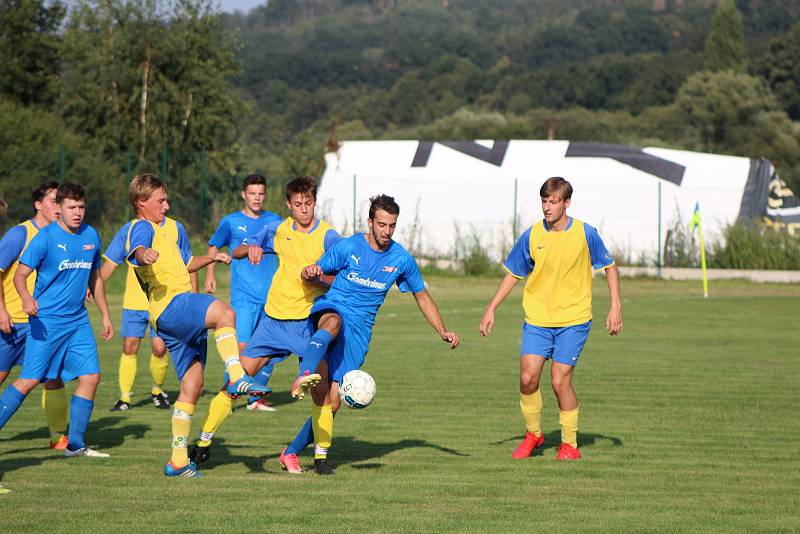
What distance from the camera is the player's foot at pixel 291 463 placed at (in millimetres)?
8594

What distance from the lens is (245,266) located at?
486 inches

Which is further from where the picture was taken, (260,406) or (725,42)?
(725,42)

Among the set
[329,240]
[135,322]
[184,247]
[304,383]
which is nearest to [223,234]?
[135,322]

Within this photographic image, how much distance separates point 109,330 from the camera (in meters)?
9.91

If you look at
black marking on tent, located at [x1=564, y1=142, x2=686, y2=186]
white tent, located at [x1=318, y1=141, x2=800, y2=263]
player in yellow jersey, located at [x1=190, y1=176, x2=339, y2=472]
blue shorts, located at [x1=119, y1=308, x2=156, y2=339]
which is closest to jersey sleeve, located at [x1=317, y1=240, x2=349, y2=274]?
player in yellow jersey, located at [x1=190, y1=176, x2=339, y2=472]

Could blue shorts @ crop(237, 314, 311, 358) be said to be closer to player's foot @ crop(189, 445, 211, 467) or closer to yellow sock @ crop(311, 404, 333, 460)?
yellow sock @ crop(311, 404, 333, 460)

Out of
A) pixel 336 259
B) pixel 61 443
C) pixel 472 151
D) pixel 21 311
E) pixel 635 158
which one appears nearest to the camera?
pixel 336 259

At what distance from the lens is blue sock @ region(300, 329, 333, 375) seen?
8102 millimetres

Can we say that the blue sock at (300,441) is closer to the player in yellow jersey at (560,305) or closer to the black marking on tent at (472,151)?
the player in yellow jersey at (560,305)

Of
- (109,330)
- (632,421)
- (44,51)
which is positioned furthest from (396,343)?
(44,51)

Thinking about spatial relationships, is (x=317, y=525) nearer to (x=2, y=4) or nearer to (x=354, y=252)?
(x=354, y=252)

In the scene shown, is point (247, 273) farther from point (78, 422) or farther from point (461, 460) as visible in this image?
point (461, 460)

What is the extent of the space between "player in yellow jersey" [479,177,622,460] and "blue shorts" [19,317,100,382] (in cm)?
294

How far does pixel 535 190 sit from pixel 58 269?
90.2 ft
